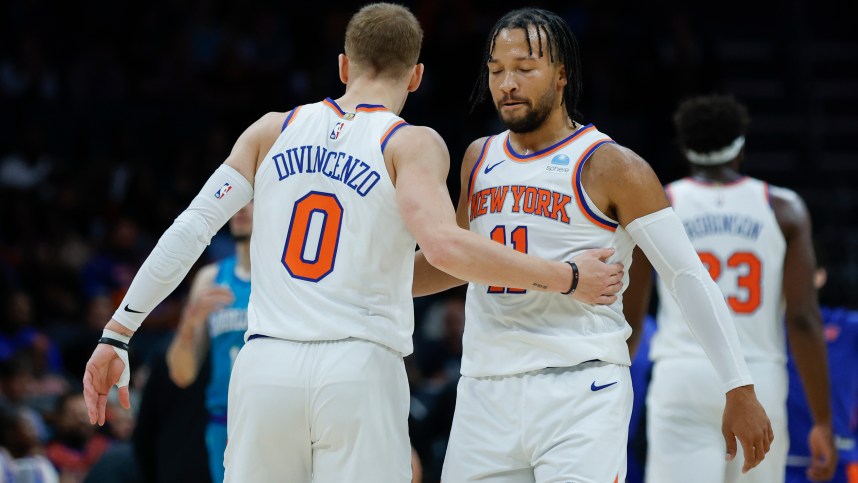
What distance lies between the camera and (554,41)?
179 inches

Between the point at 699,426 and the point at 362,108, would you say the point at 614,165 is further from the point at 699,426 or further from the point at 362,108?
the point at 699,426

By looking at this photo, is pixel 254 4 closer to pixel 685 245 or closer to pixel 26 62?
pixel 26 62

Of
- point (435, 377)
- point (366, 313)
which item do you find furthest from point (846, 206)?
point (366, 313)

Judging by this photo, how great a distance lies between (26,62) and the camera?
13195 mm

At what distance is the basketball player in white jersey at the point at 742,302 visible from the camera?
5.58 meters

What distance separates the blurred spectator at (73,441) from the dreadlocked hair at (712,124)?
17.3 ft

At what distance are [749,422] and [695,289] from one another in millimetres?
518

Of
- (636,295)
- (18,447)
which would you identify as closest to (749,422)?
(636,295)

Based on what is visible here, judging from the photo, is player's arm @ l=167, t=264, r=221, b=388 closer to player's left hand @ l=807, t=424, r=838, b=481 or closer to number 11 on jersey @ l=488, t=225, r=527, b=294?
number 11 on jersey @ l=488, t=225, r=527, b=294

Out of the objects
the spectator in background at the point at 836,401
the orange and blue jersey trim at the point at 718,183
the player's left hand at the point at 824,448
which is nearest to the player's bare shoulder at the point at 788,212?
the orange and blue jersey trim at the point at 718,183

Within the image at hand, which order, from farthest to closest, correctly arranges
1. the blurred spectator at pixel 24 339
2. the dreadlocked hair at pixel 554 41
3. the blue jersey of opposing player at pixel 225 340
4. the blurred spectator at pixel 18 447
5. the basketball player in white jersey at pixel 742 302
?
the blurred spectator at pixel 24 339
the blurred spectator at pixel 18 447
the blue jersey of opposing player at pixel 225 340
the basketball player in white jersey at pixel 742 302
the dreadlocked hair at pixel 554 41

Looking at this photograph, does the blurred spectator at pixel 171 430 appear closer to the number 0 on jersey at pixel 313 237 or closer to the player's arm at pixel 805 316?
the number 0 on jersey at pixel 313 237

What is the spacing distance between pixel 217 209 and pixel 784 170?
11.2 m

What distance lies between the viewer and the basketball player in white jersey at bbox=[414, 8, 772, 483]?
421 cm
